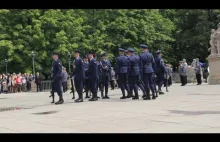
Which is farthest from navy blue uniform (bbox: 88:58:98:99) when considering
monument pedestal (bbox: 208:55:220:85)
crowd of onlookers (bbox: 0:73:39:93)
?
crowd of onlookers (bbox: 0:73:39:93)

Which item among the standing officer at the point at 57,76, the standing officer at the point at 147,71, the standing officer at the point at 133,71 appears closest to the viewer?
the standing officer at the point at 147,71

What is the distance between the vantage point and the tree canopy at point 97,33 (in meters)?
41.9

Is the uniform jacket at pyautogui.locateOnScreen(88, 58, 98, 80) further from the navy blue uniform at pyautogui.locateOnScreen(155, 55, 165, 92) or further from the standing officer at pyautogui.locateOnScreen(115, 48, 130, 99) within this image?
the navy blue uniform at pyautogui.locateOnScreen(155, 55, 165, 92)

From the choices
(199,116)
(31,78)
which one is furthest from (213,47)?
(199,116)

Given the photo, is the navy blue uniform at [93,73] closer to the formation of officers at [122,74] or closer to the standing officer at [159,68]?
the formation of officers at [122,74]

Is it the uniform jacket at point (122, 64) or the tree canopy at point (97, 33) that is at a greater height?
the tree canopy at point (97, 33)

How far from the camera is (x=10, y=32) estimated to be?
42.2m

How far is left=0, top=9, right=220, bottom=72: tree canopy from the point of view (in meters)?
41.9

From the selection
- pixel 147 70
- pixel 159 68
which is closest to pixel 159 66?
pixel 159 68

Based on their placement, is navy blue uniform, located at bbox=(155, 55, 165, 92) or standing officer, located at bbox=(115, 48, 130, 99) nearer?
standing officer, located at bbox=(115, 48, 130, 99)

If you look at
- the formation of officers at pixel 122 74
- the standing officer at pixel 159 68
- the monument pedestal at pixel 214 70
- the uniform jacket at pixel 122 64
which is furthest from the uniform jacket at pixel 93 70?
the monument pedestal at pixel 214 70
